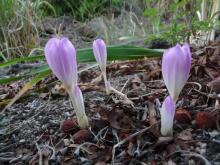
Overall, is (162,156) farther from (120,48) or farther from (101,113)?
(120,48)

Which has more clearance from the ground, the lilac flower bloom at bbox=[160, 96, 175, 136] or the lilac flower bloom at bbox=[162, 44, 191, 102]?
the lilac flower bloom at bbox=[162, 44, 191, 102]

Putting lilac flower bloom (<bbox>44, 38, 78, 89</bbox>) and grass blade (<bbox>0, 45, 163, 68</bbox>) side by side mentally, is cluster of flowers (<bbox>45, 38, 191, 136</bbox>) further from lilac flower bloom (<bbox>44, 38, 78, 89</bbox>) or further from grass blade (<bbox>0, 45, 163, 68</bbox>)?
grass blade (<bbox>0, 45, 163, 68</bbox>)

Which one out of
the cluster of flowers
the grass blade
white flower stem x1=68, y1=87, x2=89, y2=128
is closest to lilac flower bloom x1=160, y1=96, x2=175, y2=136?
the cluster of flowers

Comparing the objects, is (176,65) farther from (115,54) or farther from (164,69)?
(115,54)

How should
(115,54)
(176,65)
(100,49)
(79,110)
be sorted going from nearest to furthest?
(176,65) < (79,110) < (100,49) < (115,54)

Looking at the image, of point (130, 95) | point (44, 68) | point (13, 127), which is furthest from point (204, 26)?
point (13, 127)

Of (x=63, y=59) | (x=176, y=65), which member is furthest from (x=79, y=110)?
(x=176, y=65)
